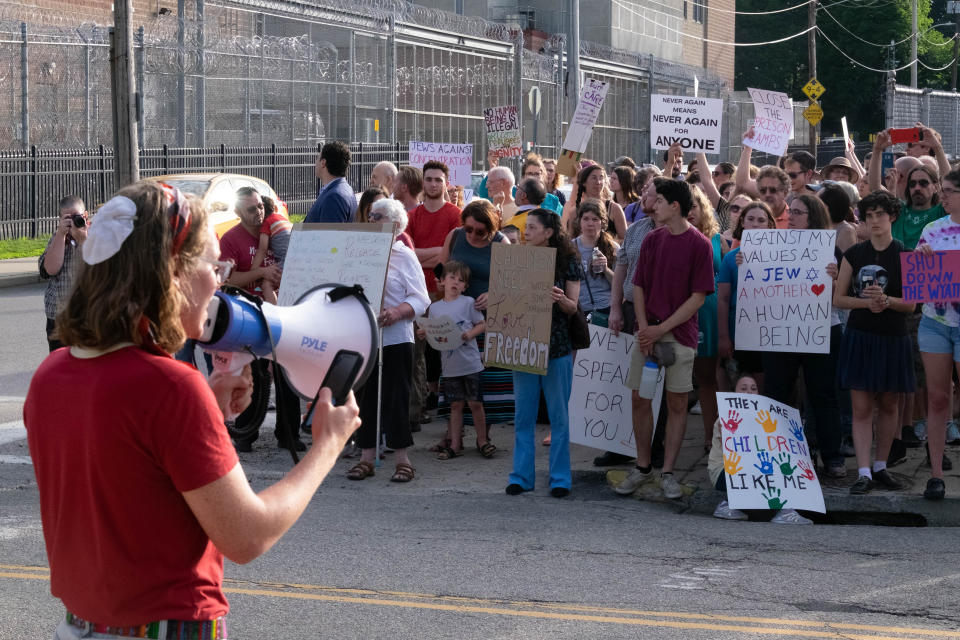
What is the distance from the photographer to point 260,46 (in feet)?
88.9

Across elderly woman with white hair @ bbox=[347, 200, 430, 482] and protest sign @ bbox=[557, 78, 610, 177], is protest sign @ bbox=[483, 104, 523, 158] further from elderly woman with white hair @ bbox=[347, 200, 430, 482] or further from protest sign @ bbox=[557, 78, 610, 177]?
elderly woman with white hair @ bbox=[347, 200, 430, 482]

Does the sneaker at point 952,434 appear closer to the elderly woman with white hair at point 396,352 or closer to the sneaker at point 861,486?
the sneaker at point 861,486

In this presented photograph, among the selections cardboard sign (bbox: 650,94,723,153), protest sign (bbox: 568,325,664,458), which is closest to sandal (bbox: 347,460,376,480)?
protest sign (bbox: 568,325,664,458)

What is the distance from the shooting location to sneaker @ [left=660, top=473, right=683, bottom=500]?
756 cm

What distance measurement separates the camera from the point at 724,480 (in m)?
7.51

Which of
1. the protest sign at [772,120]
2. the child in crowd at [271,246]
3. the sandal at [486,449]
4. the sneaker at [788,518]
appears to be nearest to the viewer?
the sneaker at [788,518]

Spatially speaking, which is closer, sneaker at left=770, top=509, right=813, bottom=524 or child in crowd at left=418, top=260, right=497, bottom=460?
sneaker at left=770, top=509, right=813, bottom=524

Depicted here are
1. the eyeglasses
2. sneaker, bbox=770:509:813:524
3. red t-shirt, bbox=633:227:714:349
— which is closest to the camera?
the eyeglasses

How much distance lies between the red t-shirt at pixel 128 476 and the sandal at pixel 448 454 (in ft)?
21.1

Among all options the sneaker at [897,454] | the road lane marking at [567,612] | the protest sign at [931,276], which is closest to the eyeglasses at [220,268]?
the road lane marking at [567,612]

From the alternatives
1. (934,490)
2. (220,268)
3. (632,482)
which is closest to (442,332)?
(632,482)

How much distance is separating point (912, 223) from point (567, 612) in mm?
5050

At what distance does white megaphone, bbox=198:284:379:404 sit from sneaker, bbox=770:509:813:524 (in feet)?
17.0

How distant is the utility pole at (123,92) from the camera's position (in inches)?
539
